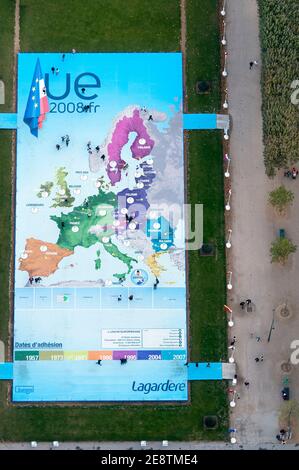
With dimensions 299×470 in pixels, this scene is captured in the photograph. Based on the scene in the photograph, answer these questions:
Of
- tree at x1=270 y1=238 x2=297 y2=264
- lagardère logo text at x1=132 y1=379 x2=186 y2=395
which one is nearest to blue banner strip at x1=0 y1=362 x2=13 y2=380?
lagardère logo text at x1=132 y1=379 x2=186 y2=395

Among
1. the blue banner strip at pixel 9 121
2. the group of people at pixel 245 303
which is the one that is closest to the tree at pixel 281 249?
the group of people at pixel 245 303

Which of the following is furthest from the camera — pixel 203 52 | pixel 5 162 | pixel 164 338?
pixel 203 52

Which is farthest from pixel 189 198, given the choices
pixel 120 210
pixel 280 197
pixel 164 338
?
pixel 164 338

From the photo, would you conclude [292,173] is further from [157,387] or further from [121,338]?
[157,387]

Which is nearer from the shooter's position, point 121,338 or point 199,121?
point 121,338

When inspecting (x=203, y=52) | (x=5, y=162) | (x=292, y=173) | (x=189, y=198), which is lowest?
(x=189, y=198)

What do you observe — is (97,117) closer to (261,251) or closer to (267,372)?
(261,251)
